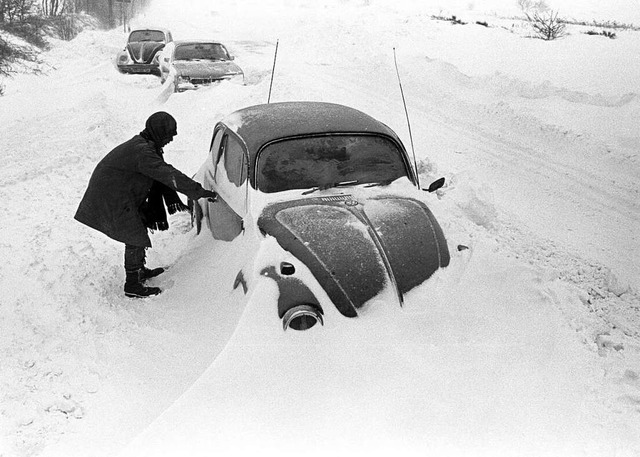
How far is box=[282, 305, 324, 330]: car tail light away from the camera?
3.28 meters

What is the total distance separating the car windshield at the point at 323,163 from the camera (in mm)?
4262

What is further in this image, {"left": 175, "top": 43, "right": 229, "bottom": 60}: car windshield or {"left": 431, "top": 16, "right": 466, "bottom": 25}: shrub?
{"left": 175, "top": 43, "right": 229, "bottom": 60}: car windshield

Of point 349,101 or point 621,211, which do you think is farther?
point 349,101

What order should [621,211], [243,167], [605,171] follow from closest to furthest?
[243,167] → [621,211] → [605,171]

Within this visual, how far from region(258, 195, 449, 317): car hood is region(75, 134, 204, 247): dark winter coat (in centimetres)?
103

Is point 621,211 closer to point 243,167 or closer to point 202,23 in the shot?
point 243,167

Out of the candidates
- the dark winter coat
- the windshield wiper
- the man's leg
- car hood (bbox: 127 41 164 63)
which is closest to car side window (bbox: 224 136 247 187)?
the dark winter coat

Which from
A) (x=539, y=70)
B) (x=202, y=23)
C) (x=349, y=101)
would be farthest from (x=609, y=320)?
(x=202, y=23)

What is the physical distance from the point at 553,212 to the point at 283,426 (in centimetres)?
473

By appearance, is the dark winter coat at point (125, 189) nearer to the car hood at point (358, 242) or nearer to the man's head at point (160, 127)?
the man's head at point (160, 127)

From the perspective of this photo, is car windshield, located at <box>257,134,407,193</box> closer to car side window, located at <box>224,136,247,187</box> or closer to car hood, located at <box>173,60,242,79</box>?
car side window, located at <box>224,136,247,187</box>

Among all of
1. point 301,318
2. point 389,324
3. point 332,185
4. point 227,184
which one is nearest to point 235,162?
point 227,184

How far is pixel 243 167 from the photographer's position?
4.41 meters

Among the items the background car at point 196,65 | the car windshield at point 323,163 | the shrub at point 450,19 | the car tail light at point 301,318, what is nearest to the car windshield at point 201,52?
the background car at point 196,65
